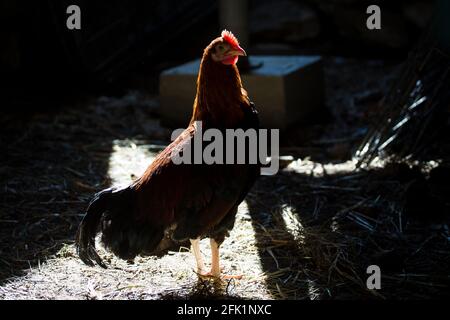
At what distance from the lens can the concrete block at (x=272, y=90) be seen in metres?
5.82

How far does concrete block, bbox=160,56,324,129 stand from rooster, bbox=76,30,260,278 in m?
2.67

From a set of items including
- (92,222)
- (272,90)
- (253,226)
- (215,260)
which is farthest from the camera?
(272,90)

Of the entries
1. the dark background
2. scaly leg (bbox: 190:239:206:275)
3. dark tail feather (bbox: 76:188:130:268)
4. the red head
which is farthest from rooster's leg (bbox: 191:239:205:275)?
the dark background

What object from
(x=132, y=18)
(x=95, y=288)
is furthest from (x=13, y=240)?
(x=132, y=18)

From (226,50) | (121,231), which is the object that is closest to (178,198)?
(121,231)

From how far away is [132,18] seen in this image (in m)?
7.52

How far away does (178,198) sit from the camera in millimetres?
3082

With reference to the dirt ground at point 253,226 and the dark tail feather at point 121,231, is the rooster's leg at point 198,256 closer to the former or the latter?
the dirt ground at point 253,226

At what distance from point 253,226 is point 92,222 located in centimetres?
137

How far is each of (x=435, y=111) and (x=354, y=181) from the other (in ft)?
2.67

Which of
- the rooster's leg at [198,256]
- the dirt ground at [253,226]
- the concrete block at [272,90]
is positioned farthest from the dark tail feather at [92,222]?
the concrete block at [272,90]

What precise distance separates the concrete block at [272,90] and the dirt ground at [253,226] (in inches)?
8.4

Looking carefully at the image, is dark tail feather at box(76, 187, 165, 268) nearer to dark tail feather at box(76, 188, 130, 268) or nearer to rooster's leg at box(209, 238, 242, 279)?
dark tail feather at box(76, 188, 130, 268)

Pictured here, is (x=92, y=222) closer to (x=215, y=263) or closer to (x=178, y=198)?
(x=178, y=198)
